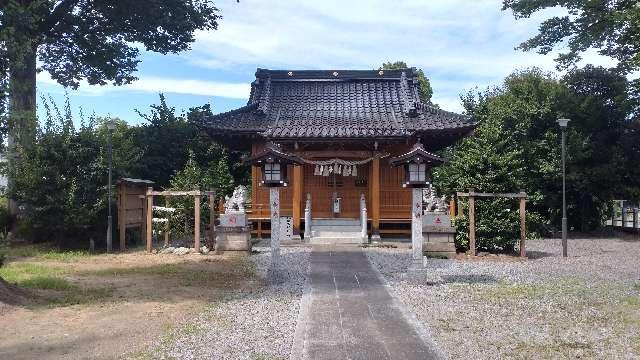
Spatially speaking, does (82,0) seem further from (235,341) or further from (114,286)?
(235,341)

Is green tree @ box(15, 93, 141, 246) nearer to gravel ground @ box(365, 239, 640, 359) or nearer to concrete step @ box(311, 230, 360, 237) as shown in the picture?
concrete step @ box(311, 230, 360, 237)

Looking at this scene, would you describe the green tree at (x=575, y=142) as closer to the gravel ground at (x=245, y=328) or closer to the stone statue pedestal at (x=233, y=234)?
the stone statue pedestal at (x=233, y=234)

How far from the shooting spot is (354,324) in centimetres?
742

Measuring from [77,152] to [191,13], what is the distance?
335 inches

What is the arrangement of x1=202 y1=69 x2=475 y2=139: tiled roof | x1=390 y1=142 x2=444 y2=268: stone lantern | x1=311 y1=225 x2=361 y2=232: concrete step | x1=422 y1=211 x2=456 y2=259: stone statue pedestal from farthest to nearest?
x1=202 y1=69 x2=475 y2=139: tiled roof
x1=311 y1=225 x2=361 y2=232: concrete step
x1=422 y1=211 x2=456 y2=259: stone statue pedestal
x1=390 y1=142 x2=444 y2=268: stone lantern

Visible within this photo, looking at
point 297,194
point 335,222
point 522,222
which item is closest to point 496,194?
point 522,222

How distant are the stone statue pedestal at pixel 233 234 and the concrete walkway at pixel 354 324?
182 inches

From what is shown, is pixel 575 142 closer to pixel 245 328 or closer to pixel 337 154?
pixel 337 154

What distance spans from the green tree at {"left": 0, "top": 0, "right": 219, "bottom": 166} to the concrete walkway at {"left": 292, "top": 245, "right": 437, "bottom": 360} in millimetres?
14366

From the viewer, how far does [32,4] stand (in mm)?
17344

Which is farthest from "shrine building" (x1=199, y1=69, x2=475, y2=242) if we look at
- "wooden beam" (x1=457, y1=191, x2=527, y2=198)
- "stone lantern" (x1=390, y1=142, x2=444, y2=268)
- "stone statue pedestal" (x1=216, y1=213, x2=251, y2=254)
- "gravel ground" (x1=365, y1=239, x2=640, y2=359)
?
"stone lantern" (x1=390, y1=142, x2=444, y2=268)

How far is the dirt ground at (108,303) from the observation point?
6.38 metres

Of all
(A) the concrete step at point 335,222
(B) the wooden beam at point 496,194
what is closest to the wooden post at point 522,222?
(B) the wooden beam at point 496,194

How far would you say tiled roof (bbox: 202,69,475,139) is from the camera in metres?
19.4
